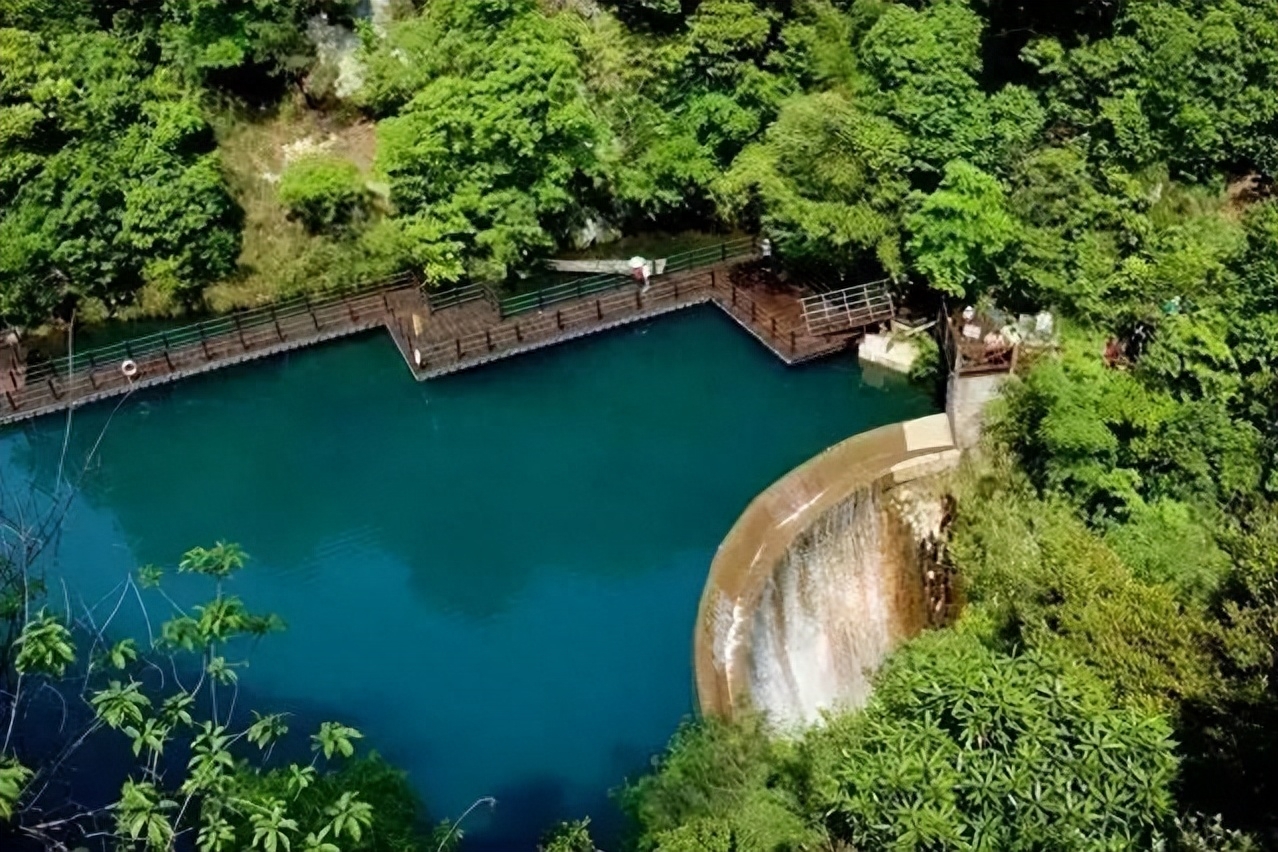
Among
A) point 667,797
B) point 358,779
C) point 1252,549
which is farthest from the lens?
point 667,797

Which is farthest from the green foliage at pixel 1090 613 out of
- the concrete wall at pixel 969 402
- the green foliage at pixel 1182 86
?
the green foliage at pixel 1182 86

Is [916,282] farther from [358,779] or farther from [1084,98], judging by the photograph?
[358,779]

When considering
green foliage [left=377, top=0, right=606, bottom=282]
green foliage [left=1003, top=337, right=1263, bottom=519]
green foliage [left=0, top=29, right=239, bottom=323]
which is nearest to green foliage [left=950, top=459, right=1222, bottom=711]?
green foliage [left=1003, top=337, right=1263, bottom=519]

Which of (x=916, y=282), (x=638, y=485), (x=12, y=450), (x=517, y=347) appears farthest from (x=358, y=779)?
(x=916, y=282)

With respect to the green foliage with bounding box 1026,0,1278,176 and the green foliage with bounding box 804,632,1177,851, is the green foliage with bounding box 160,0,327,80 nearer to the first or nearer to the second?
the green foliage with bounding box 1026,0,1278,176

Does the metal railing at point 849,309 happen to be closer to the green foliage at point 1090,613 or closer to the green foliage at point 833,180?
the green foliage at point 833,180
